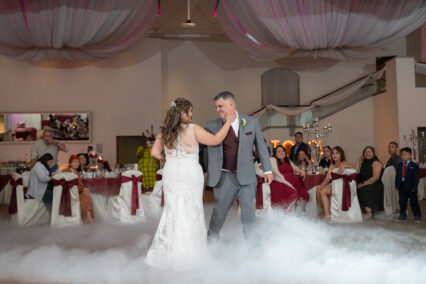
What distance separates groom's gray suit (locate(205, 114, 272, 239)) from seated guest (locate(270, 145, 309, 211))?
2.16m

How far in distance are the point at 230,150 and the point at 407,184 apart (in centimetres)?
366

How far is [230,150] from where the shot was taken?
372 cm

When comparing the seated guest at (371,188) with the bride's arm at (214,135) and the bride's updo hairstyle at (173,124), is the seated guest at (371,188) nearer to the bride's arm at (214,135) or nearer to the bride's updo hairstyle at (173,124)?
the bride's arm at (214,135)

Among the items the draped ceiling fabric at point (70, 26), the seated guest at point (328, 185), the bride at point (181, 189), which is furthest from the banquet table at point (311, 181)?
the draped ceiling fabric at point (70, 26)

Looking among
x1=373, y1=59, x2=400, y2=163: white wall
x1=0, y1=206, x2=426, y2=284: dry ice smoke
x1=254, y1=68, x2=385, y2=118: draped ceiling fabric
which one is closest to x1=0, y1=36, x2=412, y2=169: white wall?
x1=373, y1=59, x2=400, y2=163: white wall

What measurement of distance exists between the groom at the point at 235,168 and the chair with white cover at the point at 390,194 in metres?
3.52

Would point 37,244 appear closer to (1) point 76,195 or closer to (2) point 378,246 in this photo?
(1) point 76,195

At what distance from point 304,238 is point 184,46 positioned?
10638 mm

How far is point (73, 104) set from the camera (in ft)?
39.8

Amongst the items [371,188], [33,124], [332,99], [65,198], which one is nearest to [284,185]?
[371,188]

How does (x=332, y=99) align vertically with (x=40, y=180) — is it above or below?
above

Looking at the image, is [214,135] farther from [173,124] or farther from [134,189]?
[134,189]

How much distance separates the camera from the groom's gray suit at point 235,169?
3666mm

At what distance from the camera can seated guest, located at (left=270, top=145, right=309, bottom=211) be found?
19.2ft
